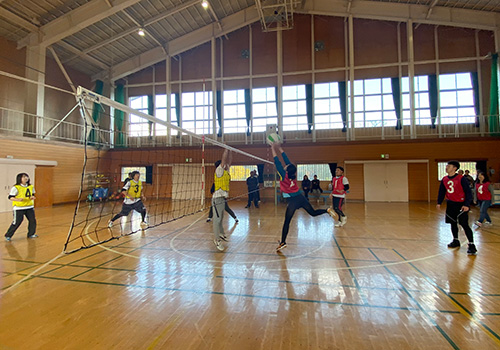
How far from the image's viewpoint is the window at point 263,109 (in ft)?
54.0

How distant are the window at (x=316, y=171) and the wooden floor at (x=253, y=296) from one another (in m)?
9.24

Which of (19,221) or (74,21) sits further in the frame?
(74,21)

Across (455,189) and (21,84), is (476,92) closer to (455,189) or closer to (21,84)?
(455,189)

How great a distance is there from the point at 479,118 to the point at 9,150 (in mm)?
23655

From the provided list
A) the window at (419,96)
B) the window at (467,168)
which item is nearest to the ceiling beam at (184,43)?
the window at (419,96)

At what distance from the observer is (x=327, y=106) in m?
15.9

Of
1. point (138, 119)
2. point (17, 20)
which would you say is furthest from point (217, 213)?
point (138, 119)

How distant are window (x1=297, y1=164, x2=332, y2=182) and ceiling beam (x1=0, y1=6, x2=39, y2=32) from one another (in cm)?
1581

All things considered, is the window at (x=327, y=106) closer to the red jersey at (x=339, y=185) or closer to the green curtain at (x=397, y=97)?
the green curtain at (x=397, y=97)

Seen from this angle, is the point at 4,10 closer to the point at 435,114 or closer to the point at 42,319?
the point at 42,319

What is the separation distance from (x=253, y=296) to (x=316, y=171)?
1261 cm

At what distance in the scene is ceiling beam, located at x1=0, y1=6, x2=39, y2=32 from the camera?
37.9 feet

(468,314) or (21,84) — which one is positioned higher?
(21,84)

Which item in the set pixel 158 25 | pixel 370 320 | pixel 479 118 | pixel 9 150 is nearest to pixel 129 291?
pixel 370 320
